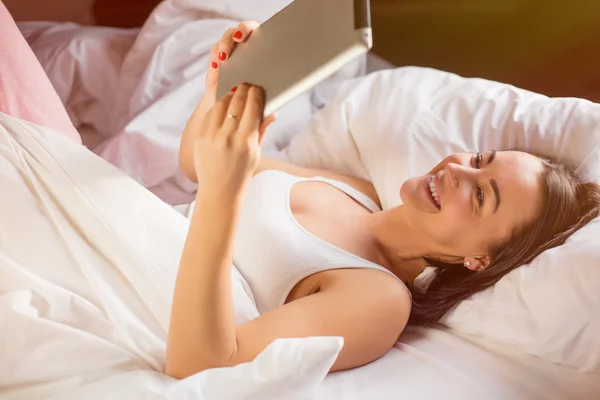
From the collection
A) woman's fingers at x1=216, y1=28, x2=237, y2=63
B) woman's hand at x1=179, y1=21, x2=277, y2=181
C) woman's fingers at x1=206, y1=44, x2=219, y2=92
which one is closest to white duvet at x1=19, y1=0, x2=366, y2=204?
woman's hand at x1=179, y1=21, x2=277, y2=181

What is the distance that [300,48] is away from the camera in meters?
0.69

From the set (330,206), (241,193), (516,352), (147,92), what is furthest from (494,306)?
(147,92)

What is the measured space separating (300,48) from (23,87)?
1.85 feet

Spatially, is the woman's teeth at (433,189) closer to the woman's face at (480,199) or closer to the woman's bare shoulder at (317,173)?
the woman's face at (480,199)

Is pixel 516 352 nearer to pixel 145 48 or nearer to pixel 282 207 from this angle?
pixel 282 207

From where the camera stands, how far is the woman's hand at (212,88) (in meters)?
0.85

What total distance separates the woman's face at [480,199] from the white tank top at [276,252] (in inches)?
5.0

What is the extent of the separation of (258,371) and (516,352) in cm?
43

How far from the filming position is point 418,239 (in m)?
1.05

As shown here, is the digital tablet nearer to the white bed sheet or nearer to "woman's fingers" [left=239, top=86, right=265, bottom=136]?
"woman's fingers" [left=239, top=86, right=265, bottom=136]

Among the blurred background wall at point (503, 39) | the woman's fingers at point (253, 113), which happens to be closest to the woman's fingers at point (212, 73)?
the woman's fingers at point (253, 113)

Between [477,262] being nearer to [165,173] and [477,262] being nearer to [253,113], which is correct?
[253,113]

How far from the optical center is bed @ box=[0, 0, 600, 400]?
736mm

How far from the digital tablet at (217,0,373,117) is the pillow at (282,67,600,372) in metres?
0.48
